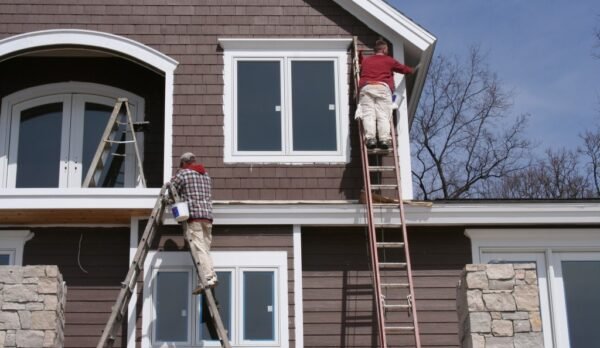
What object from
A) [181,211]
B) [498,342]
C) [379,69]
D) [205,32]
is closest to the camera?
[498,342]

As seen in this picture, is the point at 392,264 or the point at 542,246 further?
the point at 542,246

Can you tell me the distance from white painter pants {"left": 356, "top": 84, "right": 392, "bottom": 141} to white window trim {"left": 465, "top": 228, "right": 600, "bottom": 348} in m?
1.70

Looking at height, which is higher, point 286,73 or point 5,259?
point 286,73

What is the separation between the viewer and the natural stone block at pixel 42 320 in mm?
10758

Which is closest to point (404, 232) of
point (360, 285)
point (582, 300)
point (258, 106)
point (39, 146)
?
point (360, 285)

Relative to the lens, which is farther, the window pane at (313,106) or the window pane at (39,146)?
the window pane at (39,146)

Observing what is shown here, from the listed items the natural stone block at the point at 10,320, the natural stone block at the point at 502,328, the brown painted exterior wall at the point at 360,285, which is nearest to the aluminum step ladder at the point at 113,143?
the natural stone block at the point at 10,320

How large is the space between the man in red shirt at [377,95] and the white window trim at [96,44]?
2.53m

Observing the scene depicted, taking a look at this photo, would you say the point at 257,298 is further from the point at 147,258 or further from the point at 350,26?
the point at 350,26

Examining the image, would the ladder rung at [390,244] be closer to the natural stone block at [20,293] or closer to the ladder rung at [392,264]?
the ladder rung at [392,264]

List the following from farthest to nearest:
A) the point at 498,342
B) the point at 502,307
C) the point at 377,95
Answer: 1. the point at 377,95
2. the point at 502,307
3. the point at 498,342

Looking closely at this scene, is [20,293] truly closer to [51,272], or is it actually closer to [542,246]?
[51,272]

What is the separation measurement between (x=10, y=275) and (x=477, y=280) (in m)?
5.15

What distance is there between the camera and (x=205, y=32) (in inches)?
526
